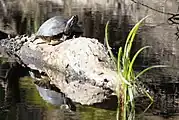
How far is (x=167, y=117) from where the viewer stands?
4.12m

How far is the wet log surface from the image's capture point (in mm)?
4984

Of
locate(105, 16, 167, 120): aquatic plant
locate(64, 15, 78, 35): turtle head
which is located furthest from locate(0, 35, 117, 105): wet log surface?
locate(105, 16, 167, 120): aquatic plant

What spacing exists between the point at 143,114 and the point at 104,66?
127 cm

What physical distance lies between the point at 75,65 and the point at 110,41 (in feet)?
7.20

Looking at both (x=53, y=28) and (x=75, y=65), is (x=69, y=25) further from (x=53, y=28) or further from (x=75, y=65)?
(x=75, y=65)

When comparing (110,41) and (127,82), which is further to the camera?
(110,41)

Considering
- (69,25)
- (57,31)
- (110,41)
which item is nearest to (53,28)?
(57,31)

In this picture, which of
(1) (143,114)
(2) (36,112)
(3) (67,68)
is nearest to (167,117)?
(1) (143,114)

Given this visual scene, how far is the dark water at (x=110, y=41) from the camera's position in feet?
Answer: 13.8

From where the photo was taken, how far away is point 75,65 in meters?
5.61

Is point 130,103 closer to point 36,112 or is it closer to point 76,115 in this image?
point 76,115

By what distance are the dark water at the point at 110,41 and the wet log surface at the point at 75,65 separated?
43cm

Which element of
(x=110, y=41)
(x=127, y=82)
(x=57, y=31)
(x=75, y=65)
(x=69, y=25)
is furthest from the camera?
(x=110, y=41)

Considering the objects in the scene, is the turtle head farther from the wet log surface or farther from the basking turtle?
the wet log surface
